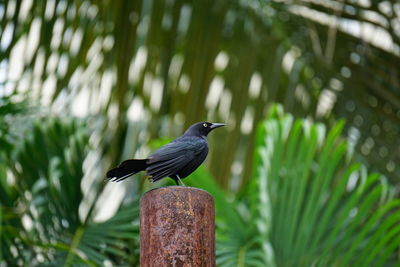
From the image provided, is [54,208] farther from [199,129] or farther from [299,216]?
[199,129]

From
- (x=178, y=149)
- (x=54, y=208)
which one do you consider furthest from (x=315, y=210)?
(x=54, y=208)

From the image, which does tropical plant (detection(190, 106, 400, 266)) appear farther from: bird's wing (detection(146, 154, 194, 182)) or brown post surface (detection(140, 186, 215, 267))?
brown post surface (detection(140, 186, 215, 267))

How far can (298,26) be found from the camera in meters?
5.62

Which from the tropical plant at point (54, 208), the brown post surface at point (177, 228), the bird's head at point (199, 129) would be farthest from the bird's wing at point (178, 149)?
the tropical plant at point (54, 208)

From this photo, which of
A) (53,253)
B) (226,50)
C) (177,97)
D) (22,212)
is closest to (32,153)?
(22,212)

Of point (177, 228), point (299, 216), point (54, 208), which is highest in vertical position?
point (177, 228)

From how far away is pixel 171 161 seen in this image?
2787 mm

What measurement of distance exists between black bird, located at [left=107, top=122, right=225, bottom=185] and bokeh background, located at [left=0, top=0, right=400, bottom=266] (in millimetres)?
905

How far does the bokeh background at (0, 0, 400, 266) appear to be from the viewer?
156 inches

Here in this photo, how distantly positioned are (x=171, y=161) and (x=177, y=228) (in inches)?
27.0

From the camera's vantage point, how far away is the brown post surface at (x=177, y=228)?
2.08 m

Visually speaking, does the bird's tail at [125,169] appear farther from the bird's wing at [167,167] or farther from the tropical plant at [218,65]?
the tropical plant at [218,65]

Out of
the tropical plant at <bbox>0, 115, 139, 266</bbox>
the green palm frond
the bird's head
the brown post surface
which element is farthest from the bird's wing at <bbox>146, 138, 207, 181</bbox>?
the tropical plant at <bbox>0, 115, 139, 266</bbox>

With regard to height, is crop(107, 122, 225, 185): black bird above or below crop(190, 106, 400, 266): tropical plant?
above
